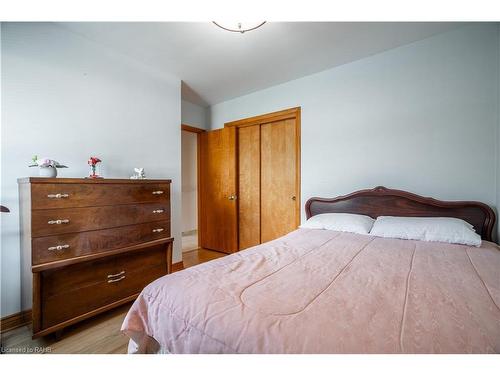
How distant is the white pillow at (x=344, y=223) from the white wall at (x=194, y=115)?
101 inches

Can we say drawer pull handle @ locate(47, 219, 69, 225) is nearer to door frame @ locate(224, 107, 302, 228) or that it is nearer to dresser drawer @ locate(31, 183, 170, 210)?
dresser drawer @ locate(31, 183, 170, 210)

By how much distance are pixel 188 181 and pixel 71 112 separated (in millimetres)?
3333

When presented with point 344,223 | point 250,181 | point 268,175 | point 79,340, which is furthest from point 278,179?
point 79,340

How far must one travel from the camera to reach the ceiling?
1.87 metres

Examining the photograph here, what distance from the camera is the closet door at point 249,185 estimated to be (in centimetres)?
330

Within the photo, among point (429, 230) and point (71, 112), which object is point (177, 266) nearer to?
point (71, 112)

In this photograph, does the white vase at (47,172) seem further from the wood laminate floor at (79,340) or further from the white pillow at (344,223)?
the white pillow at (344,223)

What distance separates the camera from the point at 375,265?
119 cm

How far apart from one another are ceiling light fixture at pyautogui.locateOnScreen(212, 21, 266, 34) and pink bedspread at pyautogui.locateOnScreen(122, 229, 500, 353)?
5.91 ft

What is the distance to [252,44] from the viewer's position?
6.95 feet

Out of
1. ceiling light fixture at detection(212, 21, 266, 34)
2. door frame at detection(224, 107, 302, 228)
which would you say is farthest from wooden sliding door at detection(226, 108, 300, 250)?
ceiling light fixture at detection(212, 21, 266, 34)
